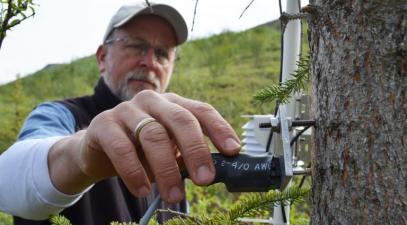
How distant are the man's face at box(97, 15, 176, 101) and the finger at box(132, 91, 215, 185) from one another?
211cm

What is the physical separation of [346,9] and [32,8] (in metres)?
0.66

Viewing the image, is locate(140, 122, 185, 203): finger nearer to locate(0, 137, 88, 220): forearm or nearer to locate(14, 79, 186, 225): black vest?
locate(0, 137, 88, 220): forearm

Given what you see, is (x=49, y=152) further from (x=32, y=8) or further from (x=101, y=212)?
(x=101, y=212)

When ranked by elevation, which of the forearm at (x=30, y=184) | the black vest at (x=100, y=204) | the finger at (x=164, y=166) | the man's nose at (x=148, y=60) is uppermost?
the man's nose at (x=148, y=60)

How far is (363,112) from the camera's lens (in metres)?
0.73

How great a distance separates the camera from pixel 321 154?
796 mm

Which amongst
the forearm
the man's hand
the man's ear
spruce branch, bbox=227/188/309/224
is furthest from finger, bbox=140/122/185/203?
the man's ear

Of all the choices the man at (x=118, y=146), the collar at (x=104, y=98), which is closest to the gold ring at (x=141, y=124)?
the man at (x=118, y=146)

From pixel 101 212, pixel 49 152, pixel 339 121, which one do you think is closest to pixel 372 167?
pixel 339 121

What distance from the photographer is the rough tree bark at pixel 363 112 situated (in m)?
0.71

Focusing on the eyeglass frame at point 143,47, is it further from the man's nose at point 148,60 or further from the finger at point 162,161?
the finger at point 162,161

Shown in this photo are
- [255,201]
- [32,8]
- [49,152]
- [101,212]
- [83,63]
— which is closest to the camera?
[255,201]

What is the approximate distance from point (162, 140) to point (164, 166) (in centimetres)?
5

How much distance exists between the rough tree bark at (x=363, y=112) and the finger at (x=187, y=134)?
193mm
